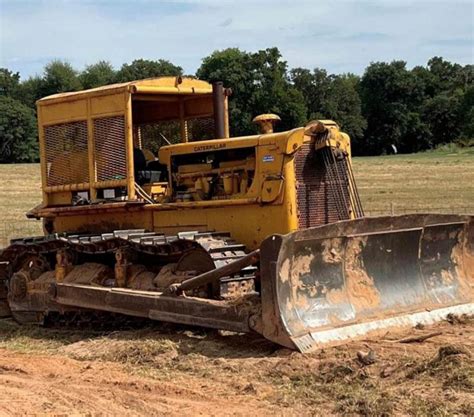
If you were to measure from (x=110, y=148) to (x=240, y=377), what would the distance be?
14.0 ft

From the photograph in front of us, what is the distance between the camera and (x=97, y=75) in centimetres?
9381

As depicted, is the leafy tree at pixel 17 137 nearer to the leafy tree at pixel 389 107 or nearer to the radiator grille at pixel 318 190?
the leafy tree at pixel 389 107

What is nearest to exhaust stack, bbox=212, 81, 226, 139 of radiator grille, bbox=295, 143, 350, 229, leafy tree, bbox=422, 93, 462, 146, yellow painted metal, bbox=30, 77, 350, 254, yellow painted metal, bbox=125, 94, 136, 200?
yellow painted metal, bbox=30, 77, 350, 254

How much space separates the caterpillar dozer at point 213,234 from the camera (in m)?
8.31

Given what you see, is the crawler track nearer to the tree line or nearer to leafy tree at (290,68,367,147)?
the tree line

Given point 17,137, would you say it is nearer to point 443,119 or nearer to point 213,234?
point 443,119

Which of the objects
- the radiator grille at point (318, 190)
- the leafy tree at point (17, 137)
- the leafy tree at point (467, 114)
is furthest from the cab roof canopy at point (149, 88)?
the leafy tree at point (467, 114)

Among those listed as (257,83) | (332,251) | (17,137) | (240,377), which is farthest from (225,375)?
(17,137)

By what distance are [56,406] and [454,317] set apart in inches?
179

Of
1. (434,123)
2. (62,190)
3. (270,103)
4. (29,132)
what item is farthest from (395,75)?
(62,190)

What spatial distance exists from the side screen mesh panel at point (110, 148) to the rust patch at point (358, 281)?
318 cm

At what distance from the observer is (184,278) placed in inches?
367

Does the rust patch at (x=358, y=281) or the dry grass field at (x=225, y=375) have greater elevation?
the rust patch at (x=358, y=281)

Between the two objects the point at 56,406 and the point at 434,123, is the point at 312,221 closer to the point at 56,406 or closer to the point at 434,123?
the point at 56,406
